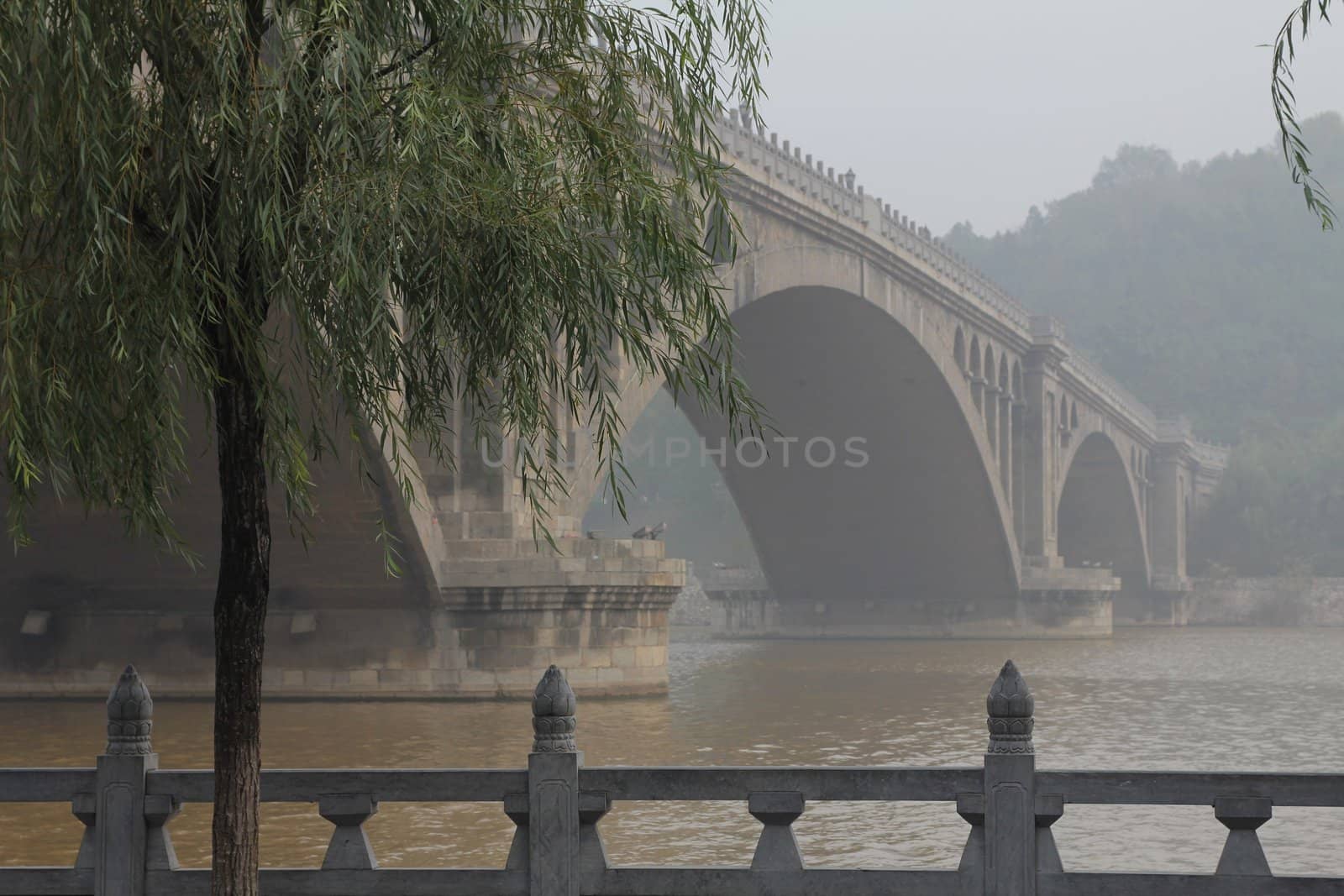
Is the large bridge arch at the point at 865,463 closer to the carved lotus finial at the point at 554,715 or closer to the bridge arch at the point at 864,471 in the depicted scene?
the bridge arch at the point at 864,471

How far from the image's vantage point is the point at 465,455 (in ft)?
82.4

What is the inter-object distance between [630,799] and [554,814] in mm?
337

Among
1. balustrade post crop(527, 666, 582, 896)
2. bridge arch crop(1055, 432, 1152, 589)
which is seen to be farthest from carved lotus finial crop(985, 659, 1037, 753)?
bridge arch crop(1055, 432, 1152, 589)

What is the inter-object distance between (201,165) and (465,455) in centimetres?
1850

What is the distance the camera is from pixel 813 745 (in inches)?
778

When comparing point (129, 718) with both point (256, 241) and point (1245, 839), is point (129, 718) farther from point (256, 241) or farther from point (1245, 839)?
point (1245, 839)

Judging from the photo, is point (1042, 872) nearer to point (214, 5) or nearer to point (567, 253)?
point (567, 253)

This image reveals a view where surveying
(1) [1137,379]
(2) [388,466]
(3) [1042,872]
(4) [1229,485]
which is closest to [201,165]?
(3) [1042,872]

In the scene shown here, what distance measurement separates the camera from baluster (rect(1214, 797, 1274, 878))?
274 inches

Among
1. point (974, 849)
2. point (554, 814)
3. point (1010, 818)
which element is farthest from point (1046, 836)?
point (554, 814)

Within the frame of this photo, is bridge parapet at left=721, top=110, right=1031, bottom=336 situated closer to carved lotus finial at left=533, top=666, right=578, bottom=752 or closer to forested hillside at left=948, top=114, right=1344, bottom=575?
carved lotus finial at left=533, top=666, right=578, bottom=752

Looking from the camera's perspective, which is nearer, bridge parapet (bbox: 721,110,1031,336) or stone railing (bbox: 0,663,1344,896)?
stone railing (bbox: 0,663,1344,896)

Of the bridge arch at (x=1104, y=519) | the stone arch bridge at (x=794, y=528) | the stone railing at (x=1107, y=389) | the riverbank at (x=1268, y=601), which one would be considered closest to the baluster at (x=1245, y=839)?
the stone arch bridge at (x=794, y=528)

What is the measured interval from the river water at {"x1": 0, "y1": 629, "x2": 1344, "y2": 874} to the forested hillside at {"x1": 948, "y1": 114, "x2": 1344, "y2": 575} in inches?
2192
